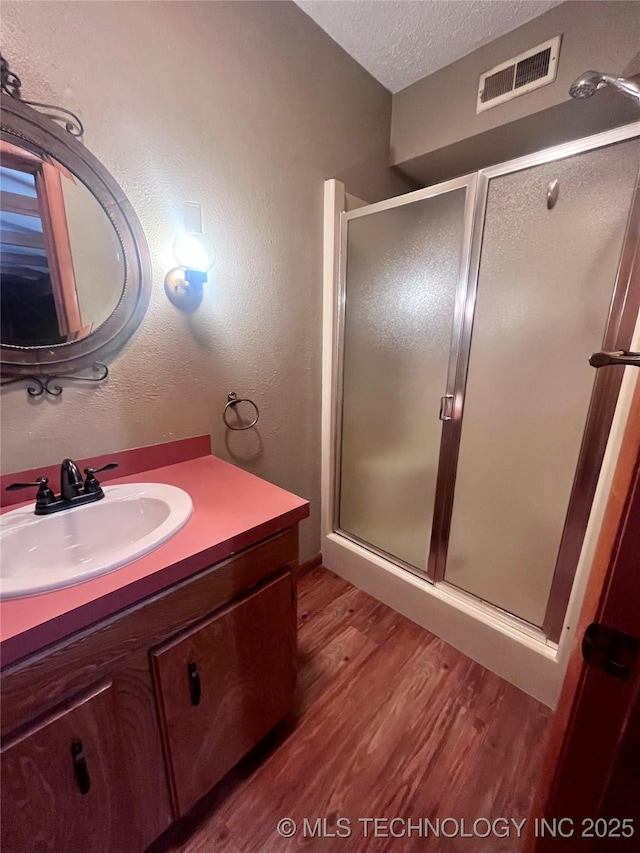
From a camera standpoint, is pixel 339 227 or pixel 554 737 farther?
pixel 339 227

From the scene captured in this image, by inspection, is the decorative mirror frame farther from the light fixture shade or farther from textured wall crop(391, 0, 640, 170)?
textured wall crop(391, 0, 640, 170)

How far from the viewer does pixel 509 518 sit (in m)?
Answer: 1.36

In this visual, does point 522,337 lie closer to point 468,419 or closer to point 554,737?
point 468,419

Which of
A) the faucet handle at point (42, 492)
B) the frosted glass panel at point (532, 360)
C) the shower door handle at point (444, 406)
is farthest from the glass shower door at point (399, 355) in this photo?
the faucet handle at point (42, 492)

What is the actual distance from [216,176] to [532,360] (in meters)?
1.29

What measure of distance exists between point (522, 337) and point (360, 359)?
723 millimetres

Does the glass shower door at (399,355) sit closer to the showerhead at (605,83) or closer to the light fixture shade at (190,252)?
the showerhead at (605,83)

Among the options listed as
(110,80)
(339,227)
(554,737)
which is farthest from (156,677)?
(339,227)

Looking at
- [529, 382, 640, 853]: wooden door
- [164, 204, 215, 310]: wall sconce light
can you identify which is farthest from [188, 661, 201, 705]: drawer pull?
[164, 204, 215, 310]: wall sconce light

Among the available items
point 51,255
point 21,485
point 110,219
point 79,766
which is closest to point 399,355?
point 110,219

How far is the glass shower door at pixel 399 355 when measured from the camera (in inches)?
55.3

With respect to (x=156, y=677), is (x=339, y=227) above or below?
above

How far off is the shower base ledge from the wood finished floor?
55 mm

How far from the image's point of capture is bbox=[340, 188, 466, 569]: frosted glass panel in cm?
143
